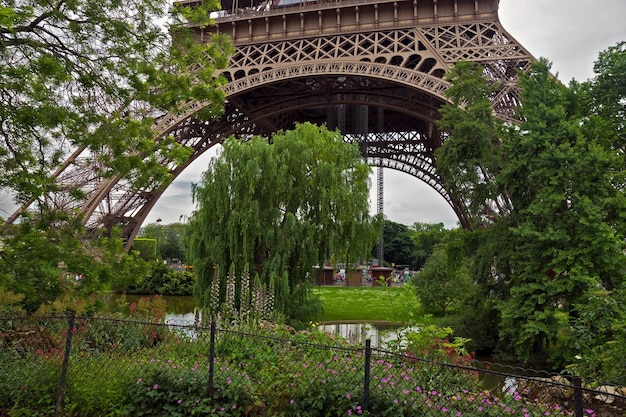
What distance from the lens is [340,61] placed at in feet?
65.0

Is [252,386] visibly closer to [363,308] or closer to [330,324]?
[330,324]

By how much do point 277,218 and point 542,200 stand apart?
21.3ft

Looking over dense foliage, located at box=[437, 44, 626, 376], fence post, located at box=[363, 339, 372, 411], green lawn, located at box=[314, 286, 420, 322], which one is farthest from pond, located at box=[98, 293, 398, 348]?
fence post, located at box=[363, 339, 372, 411]

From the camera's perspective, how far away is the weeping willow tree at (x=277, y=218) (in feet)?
39.5

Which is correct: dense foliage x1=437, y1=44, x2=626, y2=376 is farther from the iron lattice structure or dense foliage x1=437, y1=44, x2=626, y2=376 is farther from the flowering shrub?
the flowering shrub

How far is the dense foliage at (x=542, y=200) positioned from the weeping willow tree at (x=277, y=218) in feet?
10.5

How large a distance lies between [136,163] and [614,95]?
13.0m

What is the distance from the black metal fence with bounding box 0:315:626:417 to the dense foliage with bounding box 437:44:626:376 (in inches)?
160

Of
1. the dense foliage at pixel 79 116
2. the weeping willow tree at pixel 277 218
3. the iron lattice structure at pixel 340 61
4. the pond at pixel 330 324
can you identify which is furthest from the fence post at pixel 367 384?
the iron lattice structure at pixel 340 61

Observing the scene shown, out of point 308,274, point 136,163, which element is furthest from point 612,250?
point 136,163

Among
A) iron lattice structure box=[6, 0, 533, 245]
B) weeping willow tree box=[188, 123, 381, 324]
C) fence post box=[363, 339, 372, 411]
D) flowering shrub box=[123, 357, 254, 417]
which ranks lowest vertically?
flowering shrub box=[123, 357, 254, 417]

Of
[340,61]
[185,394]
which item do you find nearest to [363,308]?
[340,61]

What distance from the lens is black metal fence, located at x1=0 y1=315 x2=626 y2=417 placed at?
416cm

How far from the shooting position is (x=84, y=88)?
21.0 ft
